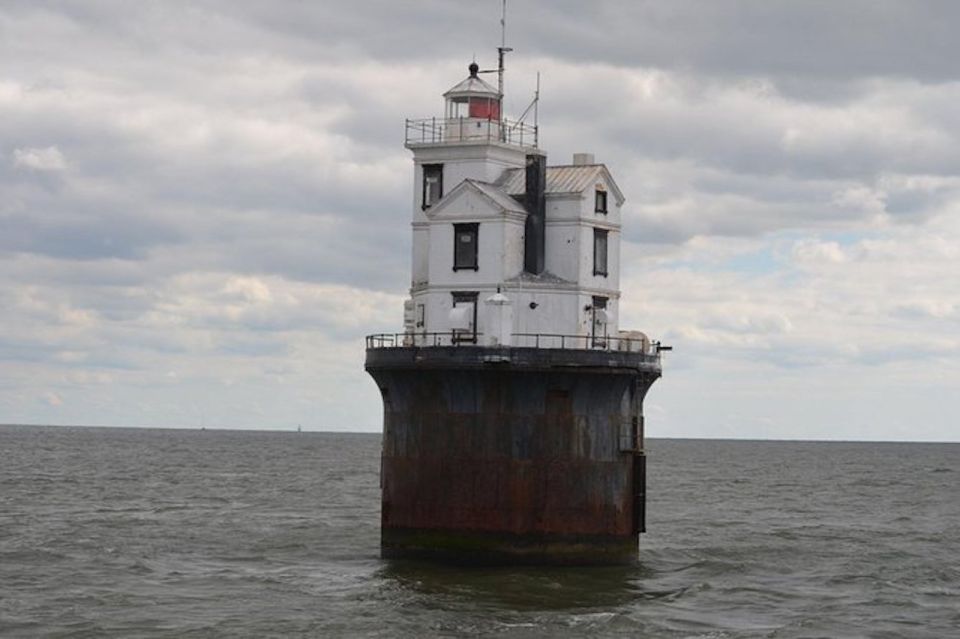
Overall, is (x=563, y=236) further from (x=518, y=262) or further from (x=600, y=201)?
(x=600, y=201)

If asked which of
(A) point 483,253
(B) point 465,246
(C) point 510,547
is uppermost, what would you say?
(B) point 465,246

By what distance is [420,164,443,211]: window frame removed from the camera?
150 ft

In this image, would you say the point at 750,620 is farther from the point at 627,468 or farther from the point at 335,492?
the point at 335,492

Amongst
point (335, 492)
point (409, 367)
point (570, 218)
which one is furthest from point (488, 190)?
point (335, 492)

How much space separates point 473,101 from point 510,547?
13.4 m

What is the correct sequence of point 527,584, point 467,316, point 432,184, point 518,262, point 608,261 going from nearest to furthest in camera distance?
Answer: point 527,584
point 467,316
point 518,262
point 608,261
point 432,184

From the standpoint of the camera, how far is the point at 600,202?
147 ft

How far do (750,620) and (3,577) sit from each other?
20.8 meters

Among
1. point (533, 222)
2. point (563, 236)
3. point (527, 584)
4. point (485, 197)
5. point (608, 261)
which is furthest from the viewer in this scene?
point (608, 261)

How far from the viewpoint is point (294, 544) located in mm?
51719

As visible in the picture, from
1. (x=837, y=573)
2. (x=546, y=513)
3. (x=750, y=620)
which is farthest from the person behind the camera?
(x=837, y=573)

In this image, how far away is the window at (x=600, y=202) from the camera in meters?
44.6

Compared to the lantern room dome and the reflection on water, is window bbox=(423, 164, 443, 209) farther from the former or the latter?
the reflection on water

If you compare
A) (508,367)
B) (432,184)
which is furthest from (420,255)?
(508,367)
